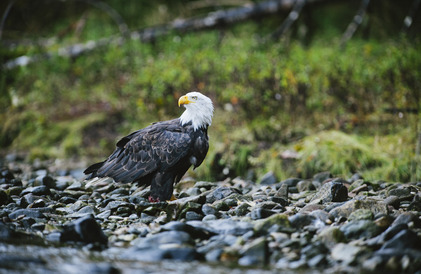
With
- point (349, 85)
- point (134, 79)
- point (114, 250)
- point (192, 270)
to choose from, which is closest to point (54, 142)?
point (134, 79)

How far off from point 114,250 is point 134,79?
5.75 meters

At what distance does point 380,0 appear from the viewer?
10773mm

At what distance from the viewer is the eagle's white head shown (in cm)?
514

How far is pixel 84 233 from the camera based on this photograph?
3598 millimetres

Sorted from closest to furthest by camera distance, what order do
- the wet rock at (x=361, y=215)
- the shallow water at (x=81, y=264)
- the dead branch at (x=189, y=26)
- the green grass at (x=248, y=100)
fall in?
1. the shallow water at (x=81, y=264)
2. the wet rock at (x=361, y=215)
3. the green grass at (x=248, y=100)
4. the dead branch at (x=189, y=26)

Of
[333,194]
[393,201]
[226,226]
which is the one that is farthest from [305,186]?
[226,226]

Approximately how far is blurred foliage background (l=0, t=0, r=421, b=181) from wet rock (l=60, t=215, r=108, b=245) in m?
3.20

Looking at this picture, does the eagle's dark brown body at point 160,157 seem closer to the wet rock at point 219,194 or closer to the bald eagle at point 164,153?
the bald eagle at point 164,153

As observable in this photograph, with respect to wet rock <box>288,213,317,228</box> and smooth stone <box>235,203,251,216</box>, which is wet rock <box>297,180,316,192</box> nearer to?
smooth stone <box>235,203,251,216</box>

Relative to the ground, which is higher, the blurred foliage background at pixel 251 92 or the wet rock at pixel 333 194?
the blurred foliage background at pixel 251 92

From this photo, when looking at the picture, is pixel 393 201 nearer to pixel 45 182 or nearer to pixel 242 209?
pixel 242 209

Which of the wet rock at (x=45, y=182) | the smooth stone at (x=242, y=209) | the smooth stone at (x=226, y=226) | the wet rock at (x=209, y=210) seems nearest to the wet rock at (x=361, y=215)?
the smooth stone at (x=226, y=226)

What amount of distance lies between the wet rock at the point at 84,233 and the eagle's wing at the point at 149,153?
1444mm

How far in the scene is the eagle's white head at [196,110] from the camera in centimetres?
514
